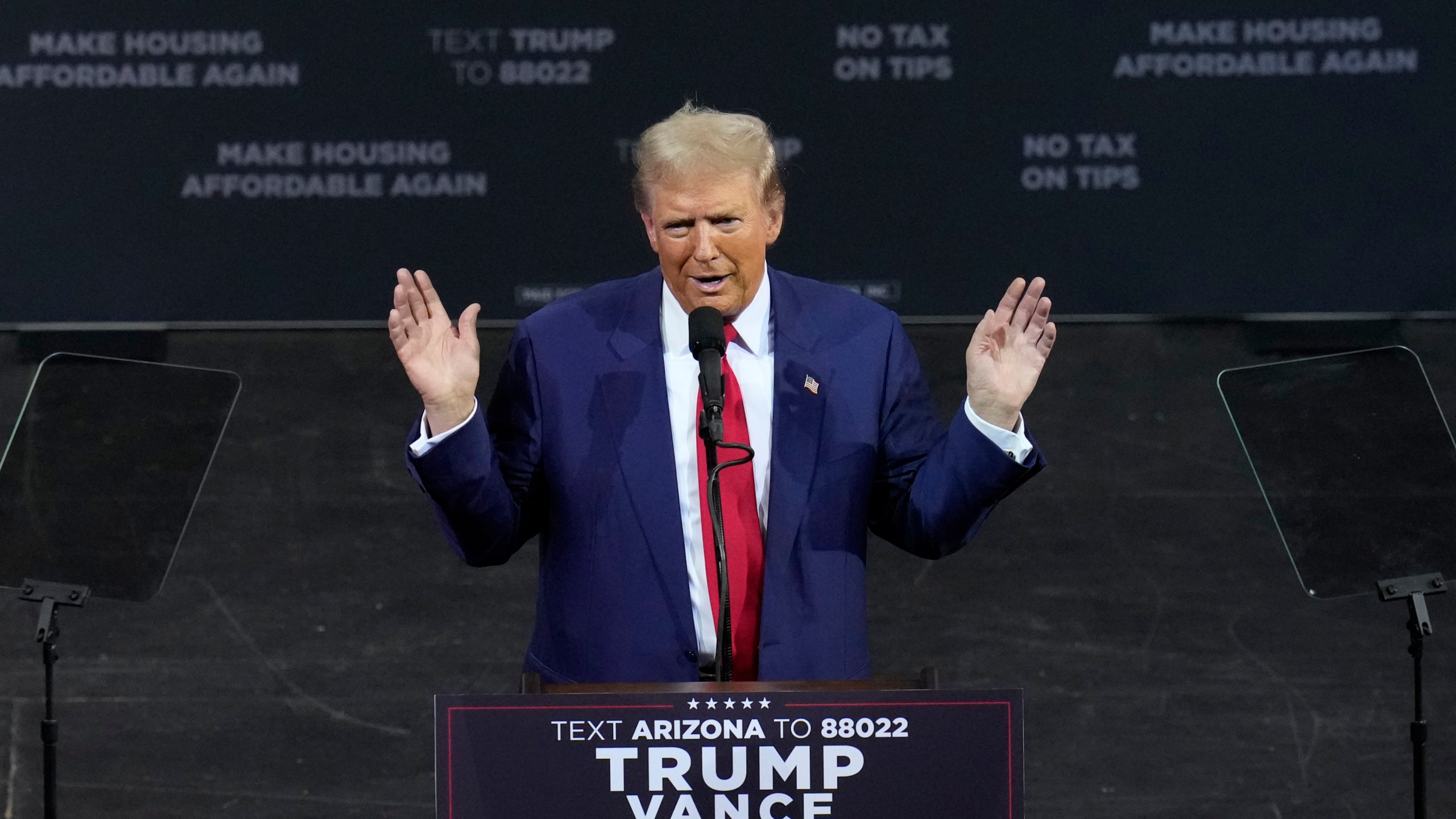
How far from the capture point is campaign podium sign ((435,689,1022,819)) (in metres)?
1.73

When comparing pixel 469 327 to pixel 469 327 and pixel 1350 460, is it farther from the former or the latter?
pixel 1350 460

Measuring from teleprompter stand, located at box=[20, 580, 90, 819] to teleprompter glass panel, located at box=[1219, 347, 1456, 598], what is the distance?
80.4 inches

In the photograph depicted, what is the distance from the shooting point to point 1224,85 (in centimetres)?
364

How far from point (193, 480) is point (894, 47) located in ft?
5.49

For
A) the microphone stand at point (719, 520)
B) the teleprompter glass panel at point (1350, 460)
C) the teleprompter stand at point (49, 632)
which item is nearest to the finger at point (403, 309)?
the microphone stand at point (719, 520)

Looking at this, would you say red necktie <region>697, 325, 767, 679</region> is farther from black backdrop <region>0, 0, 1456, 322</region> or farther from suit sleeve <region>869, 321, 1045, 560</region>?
black backdrop <region>0, 0, 1456, 322</region>

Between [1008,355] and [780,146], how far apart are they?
159 cm

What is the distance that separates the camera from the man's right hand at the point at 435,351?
6.83ft

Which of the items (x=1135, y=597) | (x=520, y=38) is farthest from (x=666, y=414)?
(x=1135, y=597)

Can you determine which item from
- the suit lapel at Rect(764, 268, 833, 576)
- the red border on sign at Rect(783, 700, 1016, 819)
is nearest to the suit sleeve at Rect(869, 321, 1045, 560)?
the suit lapel at Rect(764, 268, 833, 576)

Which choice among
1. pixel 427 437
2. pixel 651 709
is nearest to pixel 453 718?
pixel 651 709

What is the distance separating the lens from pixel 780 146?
3670 millimetres

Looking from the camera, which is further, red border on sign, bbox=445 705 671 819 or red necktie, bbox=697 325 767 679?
red necktie, bbox=697 325 767 679

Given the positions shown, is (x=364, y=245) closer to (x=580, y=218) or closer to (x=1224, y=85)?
(x=580, y=218)
